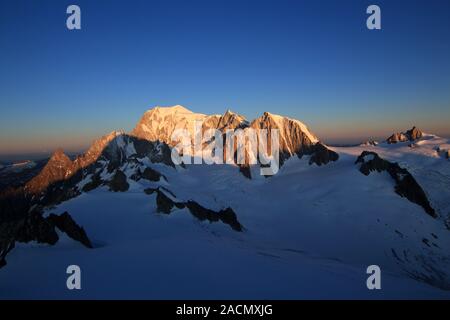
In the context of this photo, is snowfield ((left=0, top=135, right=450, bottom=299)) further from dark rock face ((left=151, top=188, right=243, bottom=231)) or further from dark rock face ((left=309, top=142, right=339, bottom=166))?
dark rock face ((left=309, top=142, right=339, bottom=166))

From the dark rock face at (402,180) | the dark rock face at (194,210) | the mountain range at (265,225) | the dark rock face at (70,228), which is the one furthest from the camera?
the dark rock face at (402,180)

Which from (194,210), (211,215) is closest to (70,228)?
(194,210)

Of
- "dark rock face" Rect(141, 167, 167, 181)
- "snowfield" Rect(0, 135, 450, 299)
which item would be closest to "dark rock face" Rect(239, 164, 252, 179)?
"snowfield" Rect(0, 135, 450, 299)

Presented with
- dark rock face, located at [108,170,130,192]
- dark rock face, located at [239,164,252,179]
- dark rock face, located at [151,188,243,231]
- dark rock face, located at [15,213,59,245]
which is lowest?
dark rock face, located at [239,164,252,179]

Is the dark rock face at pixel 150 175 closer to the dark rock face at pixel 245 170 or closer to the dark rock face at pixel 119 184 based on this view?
the dark rock face at pixel 119 184

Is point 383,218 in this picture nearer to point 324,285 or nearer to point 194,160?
point 324,285

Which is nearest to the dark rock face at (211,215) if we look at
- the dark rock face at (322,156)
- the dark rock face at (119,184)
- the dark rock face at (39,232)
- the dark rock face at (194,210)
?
the dark rock face at (194,210)
